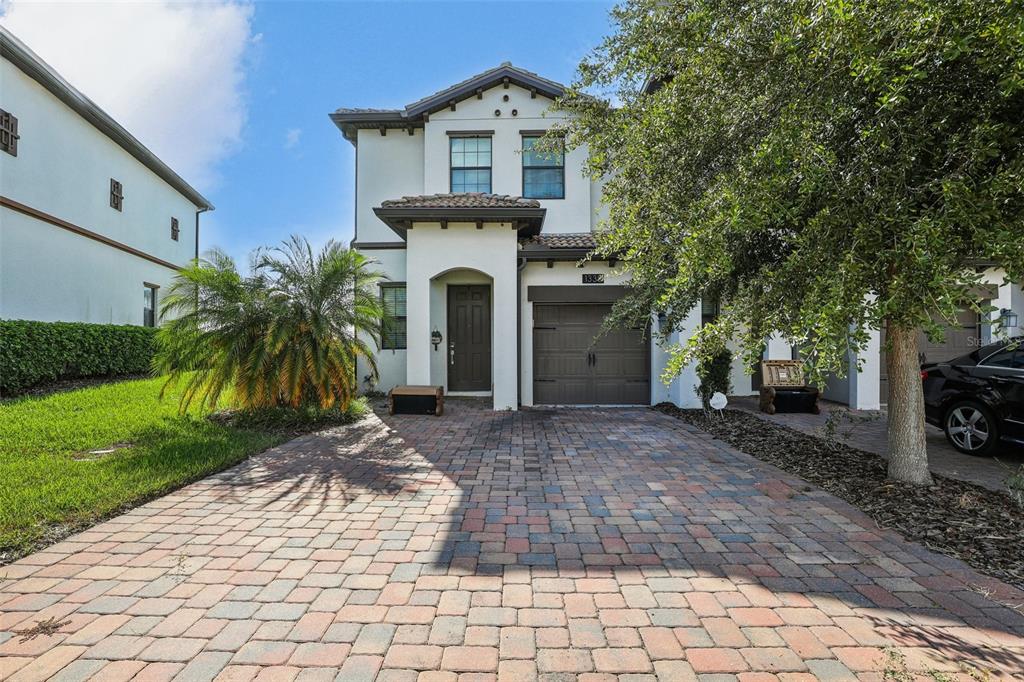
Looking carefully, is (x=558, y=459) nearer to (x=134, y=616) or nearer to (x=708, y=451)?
(x=708, y=451)

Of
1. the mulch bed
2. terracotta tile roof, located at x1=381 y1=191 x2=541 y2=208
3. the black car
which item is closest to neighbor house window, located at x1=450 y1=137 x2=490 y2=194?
terracotta tile roof, located at x1=381 y1=191 x2=541 y2=208

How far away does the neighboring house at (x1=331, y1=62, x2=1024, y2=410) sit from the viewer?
924 cm

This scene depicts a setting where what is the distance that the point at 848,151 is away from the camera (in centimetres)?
358

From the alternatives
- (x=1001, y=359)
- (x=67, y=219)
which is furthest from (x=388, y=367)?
(x=1001, y=359)

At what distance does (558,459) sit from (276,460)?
11.6ft

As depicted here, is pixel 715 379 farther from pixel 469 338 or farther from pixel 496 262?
pixel 469 338

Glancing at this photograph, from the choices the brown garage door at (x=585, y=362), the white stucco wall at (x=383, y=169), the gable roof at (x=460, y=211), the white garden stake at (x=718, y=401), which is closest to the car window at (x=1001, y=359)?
the white garden stake at (x=718, y=401)

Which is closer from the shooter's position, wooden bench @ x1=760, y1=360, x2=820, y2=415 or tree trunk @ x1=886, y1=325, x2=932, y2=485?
tree trunk @ x1=886, y1=325, x2=932, y2=485

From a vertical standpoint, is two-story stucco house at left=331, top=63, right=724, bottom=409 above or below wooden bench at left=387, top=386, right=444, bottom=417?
above

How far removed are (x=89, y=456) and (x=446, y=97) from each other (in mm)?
10428

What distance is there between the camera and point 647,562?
3.11 meters

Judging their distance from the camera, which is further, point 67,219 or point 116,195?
point 116,195

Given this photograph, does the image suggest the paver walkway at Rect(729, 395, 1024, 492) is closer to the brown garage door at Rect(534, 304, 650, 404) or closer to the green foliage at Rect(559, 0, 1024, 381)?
the brown garage door at Rect(534, 304, 650, 404)

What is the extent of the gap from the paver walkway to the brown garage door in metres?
2.41
